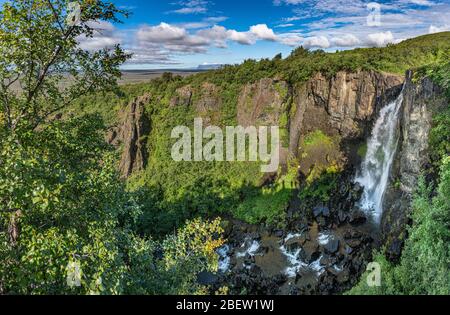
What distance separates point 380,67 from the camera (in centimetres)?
3366

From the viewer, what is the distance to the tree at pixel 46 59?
8.84 meters

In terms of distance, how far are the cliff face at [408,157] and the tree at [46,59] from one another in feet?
52.5

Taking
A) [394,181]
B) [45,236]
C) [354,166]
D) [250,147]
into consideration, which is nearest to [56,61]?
[45,236]

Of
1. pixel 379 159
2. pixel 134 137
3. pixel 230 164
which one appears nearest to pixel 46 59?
pixel 379 159

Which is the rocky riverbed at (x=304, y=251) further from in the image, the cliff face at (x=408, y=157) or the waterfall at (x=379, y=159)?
the cliff face at (x=408, y=157)

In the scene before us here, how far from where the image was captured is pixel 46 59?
9656 millimetres

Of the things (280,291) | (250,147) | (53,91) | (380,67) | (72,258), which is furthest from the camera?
(250,147)

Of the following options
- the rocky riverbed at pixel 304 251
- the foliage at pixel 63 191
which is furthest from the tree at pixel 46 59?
the rocky riverbed at pixel 304 251

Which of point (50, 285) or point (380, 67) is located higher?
point (380, 67)

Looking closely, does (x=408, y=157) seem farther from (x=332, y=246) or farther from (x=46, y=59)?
(x=46, y=59)

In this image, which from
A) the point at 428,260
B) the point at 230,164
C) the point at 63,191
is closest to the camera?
the point at 63,191

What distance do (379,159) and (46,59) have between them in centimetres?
2801

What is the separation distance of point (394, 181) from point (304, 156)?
1344 cm
